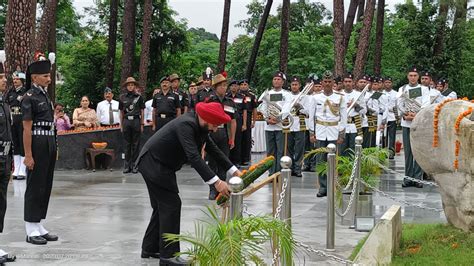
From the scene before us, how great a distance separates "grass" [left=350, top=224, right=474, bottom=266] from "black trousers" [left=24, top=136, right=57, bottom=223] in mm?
3494

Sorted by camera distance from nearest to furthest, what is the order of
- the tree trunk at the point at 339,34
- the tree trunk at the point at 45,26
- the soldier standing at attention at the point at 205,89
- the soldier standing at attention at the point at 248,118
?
the soldier standing at attention at the point at 205,89 < the soldier standing at attention at the point at 248,118 < the tree trunk at the point at 45,26 < the tree trunk at the point at 339,34

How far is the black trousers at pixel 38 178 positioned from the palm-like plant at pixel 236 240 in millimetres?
3817

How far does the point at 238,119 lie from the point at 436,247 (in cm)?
1064

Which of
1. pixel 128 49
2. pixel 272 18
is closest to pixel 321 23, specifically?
pixel 272 18

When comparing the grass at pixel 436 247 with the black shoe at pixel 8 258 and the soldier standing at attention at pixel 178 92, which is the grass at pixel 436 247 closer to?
the black shoe at pixel 8 258

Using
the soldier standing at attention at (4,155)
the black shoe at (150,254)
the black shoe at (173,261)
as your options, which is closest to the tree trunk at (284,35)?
the soldier standing at attention at (4,155)

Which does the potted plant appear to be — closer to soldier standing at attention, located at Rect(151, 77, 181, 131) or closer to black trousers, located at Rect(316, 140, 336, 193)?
black trousers, located at Rect(316, 140, 336, 193)

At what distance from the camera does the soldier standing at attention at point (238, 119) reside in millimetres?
18375

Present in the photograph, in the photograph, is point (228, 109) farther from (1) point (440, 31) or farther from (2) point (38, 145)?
(1) point (440, 31)

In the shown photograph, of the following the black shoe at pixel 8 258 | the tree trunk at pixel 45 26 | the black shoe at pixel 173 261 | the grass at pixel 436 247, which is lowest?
the black shoe at pixel 8 258

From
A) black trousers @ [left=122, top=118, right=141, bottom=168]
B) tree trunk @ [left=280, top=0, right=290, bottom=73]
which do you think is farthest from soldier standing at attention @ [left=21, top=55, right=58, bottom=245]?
tree trunk @ [left=280, top=0, right=290, bottom=73]

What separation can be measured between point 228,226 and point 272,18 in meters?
45.4

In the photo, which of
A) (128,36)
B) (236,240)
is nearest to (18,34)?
(128,36)

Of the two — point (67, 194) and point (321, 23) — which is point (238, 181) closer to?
point (67, 194)
